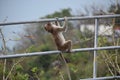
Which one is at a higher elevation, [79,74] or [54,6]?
[79,74]

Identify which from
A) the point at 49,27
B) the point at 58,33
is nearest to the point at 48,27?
the point at 49,27

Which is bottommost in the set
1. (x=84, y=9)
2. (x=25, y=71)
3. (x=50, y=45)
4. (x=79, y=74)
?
(x=50, y=45)

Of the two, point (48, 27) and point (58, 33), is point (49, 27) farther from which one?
point (58, 33)

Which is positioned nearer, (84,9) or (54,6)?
(84,9)

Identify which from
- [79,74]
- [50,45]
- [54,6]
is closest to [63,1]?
[54,6]

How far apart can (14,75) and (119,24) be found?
2.07m

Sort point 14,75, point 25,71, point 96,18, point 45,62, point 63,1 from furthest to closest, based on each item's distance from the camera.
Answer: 1. point 63,1
2. point 45,62
3. point 25,71
4. point 14,75
5. point 96,18

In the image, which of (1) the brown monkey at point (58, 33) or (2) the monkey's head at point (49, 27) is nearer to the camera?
(1) the brown monkey at point (58, 33)

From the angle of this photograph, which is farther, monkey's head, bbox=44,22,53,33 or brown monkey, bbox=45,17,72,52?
monkey's head, bbox=44,22,53,33

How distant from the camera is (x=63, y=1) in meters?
55.9

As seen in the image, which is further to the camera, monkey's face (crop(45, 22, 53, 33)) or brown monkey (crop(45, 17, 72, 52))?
monkey's face (crop(45, 22, 53, 33))

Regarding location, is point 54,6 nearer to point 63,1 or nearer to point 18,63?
point 63,1

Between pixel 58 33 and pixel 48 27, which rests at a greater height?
pixel 48 27

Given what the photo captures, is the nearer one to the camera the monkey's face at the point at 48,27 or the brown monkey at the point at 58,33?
the brown monkey at the point at 58,33
